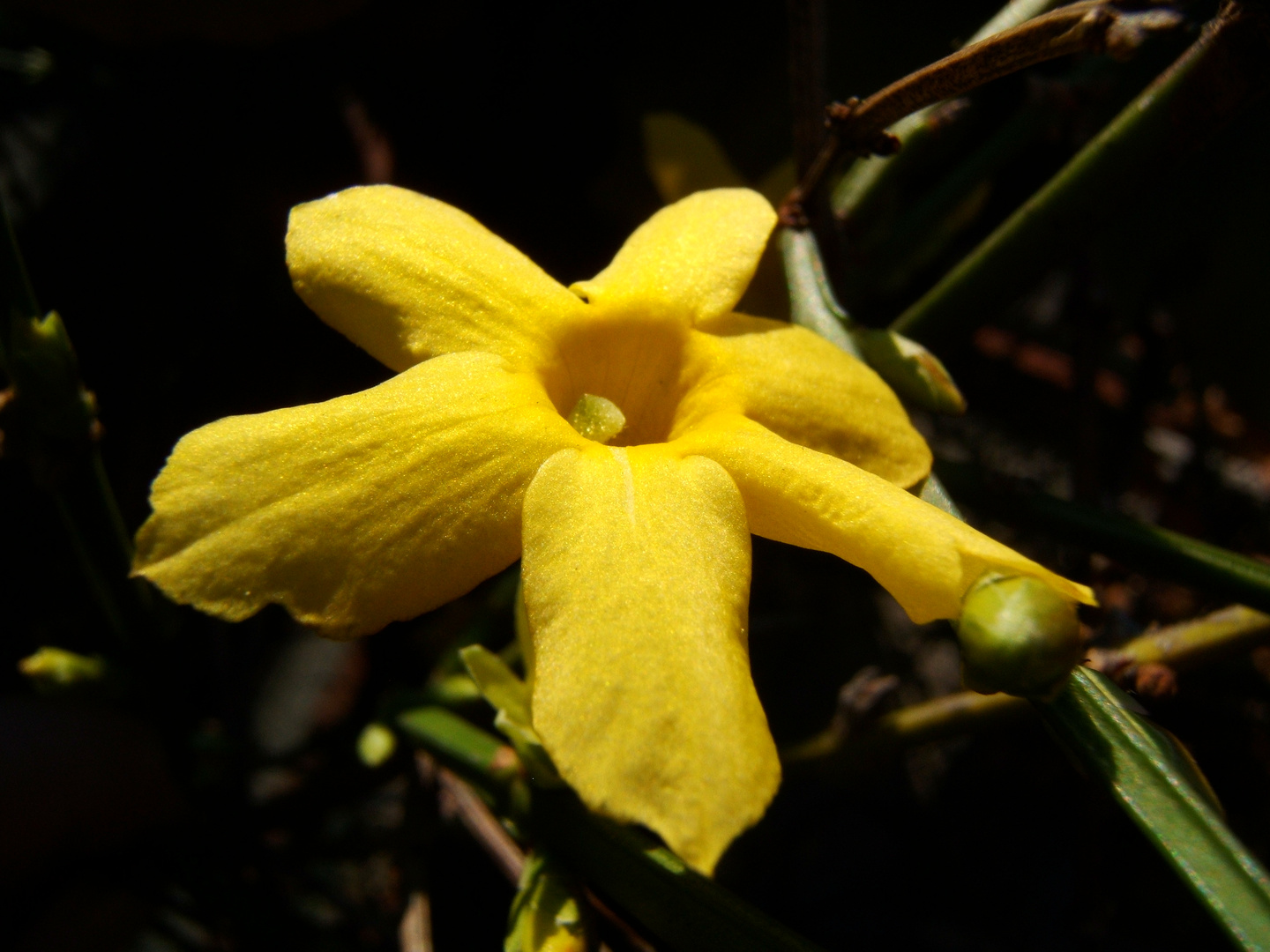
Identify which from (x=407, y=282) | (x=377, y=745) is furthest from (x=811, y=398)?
(x=377, y=745)

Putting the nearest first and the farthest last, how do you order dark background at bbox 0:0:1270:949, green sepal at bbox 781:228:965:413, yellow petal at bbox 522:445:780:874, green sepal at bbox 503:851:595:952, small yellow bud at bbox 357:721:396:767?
yellow petal at bbox 522:445:780:874 < green sepal at bbox 503:851:595:952 < green sepal at bbox 781:228:965:413 < small yellow bud at bbox 357:721:396:767 < dark background at bbox 0:0:1270:949

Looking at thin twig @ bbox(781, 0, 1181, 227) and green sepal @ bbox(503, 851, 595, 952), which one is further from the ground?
thin twig @ bbox(781, 0, 1181, 227)

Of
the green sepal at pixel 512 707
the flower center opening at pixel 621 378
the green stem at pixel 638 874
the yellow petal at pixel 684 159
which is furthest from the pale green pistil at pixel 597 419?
the yellow petal at pixel 684 159

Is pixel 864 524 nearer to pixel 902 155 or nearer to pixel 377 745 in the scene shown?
pixel 902 155

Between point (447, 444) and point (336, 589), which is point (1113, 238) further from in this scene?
point (336, 589)

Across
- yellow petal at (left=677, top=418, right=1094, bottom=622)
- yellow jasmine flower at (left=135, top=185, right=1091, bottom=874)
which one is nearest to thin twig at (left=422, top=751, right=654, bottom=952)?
yellow jasmine flower at (left=135, top=185, right=1091, bottom=874)

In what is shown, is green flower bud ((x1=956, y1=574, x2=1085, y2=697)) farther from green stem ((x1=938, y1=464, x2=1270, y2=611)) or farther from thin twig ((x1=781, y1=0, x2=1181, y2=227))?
thin twig ((x1=781, y1=0, x2=1181, y2=227))

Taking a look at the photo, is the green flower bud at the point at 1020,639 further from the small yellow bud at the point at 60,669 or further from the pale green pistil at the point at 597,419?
the small yellow bud at the point at 60,669
